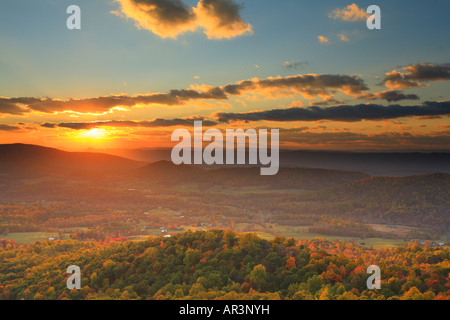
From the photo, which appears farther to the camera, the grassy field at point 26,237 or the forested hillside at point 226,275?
the grassy field at point 26,237

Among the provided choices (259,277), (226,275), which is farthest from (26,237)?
(259,277)

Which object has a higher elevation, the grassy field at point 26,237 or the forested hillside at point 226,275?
the forested hillside at point 226,275

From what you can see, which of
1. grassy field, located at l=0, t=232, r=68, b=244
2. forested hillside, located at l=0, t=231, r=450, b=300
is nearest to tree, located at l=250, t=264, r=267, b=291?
forested hillside, located at l=0, t=231, r=450, b=300

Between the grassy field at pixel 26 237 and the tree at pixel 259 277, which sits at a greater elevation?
the tree at pixel 259 277

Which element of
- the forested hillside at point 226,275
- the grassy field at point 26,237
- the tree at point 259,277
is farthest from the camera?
the grassy field at point 26,237

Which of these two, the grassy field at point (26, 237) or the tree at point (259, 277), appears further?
the grassy field at point (26, 237)

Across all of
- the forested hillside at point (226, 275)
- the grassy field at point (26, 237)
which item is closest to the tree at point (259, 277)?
the forested hillside at point (226, 275)

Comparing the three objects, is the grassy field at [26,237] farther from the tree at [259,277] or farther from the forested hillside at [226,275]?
the tree at [259,277]

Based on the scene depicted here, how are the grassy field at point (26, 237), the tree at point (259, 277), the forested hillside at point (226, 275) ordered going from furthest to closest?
1. the grassy field at point (26, 237)
2. the tree at point (259, 277)
3. the forested hillside at point (226, 275)

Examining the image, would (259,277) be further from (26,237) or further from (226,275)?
(26,237)
